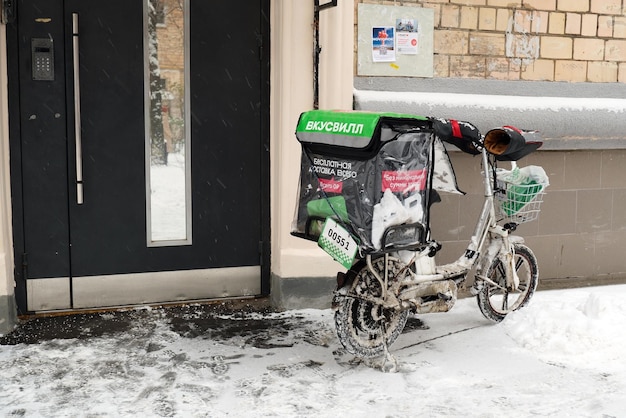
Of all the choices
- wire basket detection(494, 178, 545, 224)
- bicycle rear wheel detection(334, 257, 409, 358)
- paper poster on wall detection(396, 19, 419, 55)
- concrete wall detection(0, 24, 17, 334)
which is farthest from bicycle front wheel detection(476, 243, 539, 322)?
concrete wall detection(0, 24, 17, 334)

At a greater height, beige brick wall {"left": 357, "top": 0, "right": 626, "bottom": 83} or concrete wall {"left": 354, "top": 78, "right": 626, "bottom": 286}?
beige brick wall {"left": 357, "top": 0, "right": 626, "bottom": 83}

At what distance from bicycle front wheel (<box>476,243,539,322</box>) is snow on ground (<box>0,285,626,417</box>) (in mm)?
78

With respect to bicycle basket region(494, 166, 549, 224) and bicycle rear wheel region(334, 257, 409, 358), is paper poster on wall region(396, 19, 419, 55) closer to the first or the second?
bicycle basket region(494, 166, 549, 224)

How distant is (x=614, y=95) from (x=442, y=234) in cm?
206

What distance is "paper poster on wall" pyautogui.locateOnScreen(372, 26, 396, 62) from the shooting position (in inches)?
224

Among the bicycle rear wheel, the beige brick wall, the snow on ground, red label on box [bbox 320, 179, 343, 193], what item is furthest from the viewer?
the beige brick wall

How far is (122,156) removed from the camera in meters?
5.39

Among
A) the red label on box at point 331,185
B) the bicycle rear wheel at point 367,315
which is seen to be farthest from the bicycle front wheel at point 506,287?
the red label on box at point 331,185

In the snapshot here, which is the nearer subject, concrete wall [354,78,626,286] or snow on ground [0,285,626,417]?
snow on ground [0,285,626,417]

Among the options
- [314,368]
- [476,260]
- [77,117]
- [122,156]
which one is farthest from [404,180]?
[77,117]

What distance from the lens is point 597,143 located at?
6324mm

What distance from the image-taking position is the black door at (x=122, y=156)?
5168mm

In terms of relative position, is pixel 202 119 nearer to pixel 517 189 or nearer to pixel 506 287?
pixel 517 189

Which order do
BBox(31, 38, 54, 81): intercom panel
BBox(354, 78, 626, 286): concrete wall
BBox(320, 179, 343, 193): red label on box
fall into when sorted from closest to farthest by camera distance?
1. BBox(320, 179, 343, 193): red label on box
2. BBox(31, 38, 54, 81): intercom panel
3. BBox(354, 78, 626, 286): concrete wall
